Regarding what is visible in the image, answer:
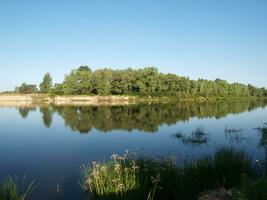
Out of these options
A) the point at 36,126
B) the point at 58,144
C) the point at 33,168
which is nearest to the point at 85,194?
the point at 33,168

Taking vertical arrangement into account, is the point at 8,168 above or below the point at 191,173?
below

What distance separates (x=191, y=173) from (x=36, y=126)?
30132 millimetres

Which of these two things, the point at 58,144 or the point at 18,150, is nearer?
the point at 18,150

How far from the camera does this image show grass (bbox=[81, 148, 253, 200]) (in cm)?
972

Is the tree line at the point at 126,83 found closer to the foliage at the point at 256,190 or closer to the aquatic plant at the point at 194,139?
the aquatic plant at the point at 194,139

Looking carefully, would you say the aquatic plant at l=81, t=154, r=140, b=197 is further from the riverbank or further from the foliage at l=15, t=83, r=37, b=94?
the foliage at l=15, t=83, r=37, b=94

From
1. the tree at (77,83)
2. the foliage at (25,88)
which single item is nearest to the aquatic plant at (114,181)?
the tree at (77,83)

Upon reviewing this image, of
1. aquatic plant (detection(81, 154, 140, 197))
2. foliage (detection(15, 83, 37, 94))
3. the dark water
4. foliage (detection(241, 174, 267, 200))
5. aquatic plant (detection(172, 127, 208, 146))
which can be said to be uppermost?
foliage (detection(15, 83, 37, 94))

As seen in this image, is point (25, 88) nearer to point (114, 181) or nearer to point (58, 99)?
point (58, 99)

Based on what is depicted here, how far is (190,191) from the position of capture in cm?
988

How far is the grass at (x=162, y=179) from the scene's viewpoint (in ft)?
31.9

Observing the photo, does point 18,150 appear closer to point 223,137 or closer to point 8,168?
point 8,168

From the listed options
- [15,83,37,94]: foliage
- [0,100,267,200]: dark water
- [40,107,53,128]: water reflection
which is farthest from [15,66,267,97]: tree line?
[0,100,267,200]: dark water

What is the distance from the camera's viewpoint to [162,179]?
10375 millimetres
